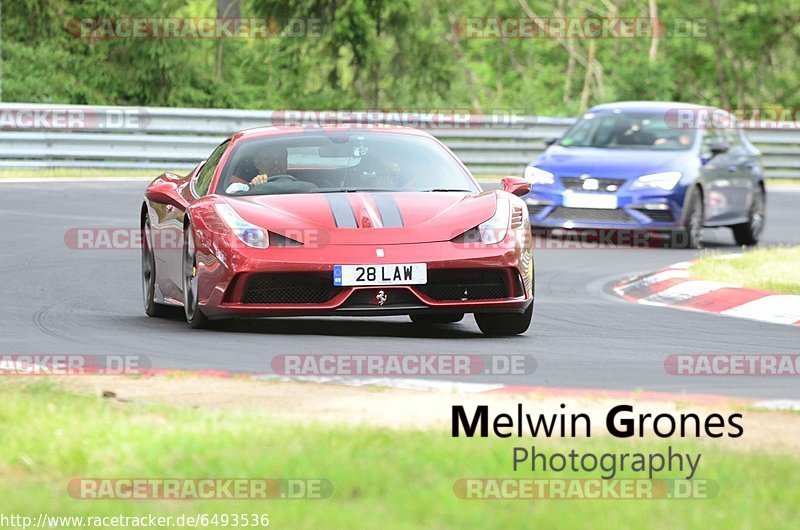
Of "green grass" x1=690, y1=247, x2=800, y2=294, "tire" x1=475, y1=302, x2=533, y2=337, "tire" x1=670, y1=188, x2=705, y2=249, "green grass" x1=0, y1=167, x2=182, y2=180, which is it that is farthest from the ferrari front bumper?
"green grass" x1=0, y1=167, x2=182, y2=180

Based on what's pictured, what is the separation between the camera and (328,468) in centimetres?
537

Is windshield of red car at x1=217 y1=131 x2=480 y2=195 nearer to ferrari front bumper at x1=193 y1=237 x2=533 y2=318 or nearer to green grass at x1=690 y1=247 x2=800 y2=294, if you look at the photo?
ferrari front bumper at x1=193 y1=237 x2=533 y2=318

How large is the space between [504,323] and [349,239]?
1.17 meters

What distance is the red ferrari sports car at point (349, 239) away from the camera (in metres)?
9.32

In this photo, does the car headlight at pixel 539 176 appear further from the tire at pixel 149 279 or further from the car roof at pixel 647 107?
the tire at pixel 149 279

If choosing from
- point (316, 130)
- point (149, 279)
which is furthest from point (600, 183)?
point (149, 279)

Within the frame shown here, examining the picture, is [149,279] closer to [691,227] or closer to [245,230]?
[245,230]

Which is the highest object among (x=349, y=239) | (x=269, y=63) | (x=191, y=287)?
(x=349, y=239)

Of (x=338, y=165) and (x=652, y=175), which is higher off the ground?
(x=338, y=165)

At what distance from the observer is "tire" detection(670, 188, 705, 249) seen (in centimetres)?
1773

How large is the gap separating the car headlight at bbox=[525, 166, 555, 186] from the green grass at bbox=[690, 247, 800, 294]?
9.41 ft

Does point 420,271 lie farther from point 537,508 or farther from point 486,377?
point 537,508

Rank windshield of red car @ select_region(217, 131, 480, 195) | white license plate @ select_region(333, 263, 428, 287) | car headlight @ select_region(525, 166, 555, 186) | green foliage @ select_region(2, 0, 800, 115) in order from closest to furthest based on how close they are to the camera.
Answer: white license plate @ select_region(333, 263, 428, 287) → windshield of red car @ select_region(217, 131, 480, 195) → car headlight @ select_region(525, 166, 555, 186) → green foliage @ select_region(2, 0, 800, 115)

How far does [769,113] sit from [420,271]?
38403mm
